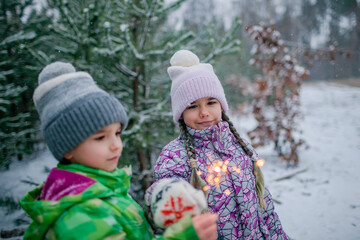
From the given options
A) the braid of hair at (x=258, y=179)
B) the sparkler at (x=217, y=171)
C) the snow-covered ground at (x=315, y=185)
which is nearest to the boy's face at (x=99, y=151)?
the sparkler at (x=217, y=171)

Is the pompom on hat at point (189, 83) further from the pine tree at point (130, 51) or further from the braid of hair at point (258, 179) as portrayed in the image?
the pine tree at point (130, 51)

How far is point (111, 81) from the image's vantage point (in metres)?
3.87

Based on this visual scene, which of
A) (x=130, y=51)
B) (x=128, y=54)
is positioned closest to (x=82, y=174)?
(x=130, y=51)

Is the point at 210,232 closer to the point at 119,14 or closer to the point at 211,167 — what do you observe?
the point at 211,167

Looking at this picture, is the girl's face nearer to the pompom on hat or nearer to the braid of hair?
the pompom on hat

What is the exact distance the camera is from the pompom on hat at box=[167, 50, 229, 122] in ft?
5.89

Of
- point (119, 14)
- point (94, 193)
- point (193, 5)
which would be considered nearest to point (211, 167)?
point (94, 193)

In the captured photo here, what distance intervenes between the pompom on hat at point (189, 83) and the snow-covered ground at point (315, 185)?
2957 millimetres

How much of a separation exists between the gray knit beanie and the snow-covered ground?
10.2ft

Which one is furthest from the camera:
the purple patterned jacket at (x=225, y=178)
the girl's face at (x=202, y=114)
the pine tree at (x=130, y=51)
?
the pine tree at (x=130, y=51)

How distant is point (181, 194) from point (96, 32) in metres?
3.01

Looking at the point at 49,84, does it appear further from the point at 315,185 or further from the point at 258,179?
the point at 315,185

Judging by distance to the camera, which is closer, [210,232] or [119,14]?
[210,232]

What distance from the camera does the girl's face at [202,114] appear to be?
5.86 ft
